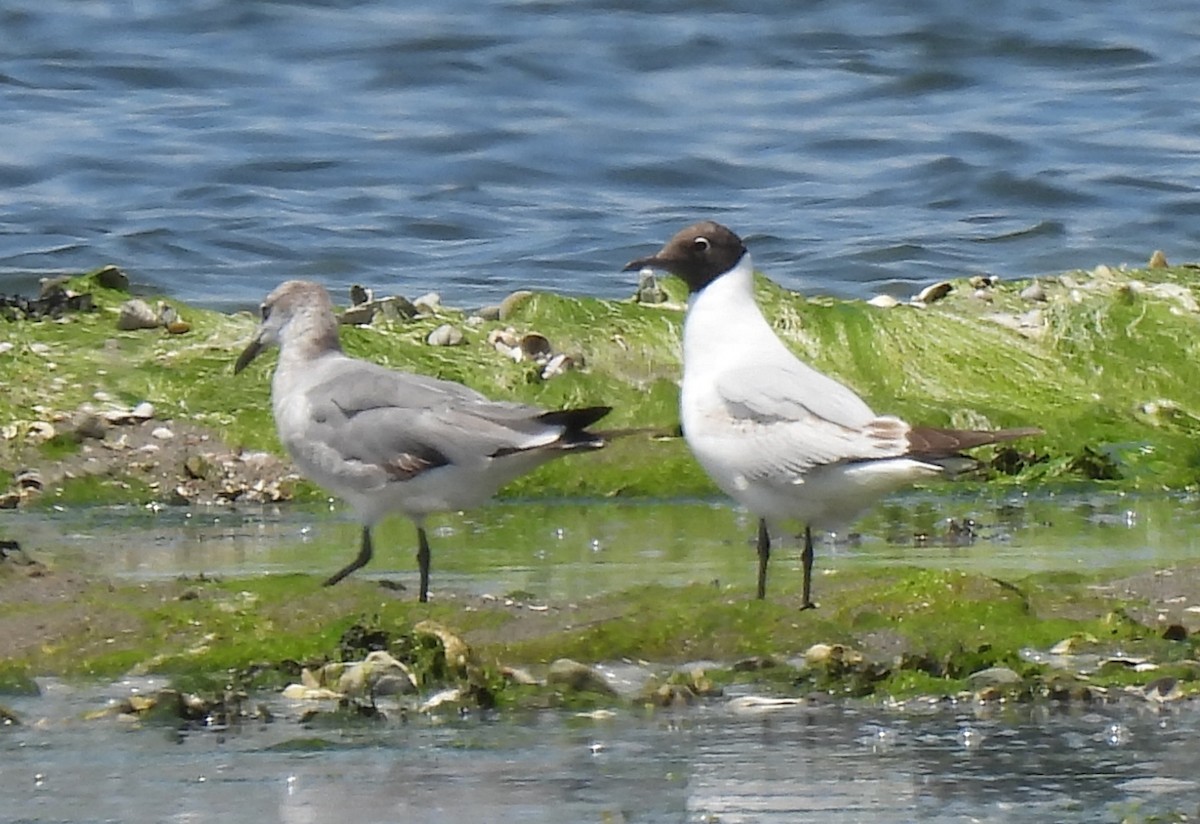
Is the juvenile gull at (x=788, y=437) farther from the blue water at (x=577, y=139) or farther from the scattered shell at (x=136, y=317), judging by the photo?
the blue water at (x=577, y=139)

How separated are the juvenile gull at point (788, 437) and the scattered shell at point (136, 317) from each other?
4.44m

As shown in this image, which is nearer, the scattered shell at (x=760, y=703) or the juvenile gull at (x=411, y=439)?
the scattered shell at (x=760, y=703)

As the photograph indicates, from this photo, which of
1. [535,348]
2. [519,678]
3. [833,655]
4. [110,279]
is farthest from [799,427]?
[110,279]

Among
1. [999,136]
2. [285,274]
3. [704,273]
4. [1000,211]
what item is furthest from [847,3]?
[704,273]

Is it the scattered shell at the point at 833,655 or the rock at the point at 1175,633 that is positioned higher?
the scattered shell at the point at 833,655

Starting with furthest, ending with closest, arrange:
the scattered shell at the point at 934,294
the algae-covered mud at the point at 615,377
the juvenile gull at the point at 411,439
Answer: the scattered shell at the point at 934,294 < the algae-covered mud at the point at 615,377 < the juvenile gull at the point at 411,439

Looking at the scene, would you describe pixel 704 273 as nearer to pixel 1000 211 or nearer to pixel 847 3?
pixel 1000 211

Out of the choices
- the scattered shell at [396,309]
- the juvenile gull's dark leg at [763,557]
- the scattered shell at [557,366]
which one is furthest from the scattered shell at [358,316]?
the juvenile gull's dark leg at [763,557]

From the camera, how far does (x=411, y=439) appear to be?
680 cm

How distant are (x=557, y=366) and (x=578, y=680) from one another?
4902mm

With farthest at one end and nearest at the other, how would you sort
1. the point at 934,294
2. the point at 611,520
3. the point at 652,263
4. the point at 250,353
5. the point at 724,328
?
1. the point at 934,294
2. the point at 611,520
3. the point at 250,353
4. the point at 652,263
5. the point at 724,328

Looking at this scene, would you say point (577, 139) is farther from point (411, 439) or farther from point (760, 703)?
point (760, 703)

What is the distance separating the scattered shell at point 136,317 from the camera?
35.5 ft

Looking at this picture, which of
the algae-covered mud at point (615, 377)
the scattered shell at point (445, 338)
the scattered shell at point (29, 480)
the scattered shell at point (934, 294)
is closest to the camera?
the scattered shell at point (29, 480)
